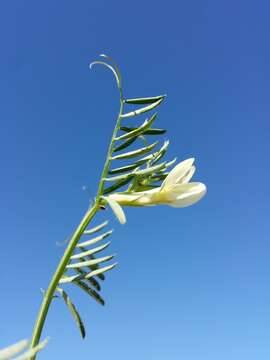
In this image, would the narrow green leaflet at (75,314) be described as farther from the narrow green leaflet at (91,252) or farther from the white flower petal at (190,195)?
the white flower petal at (190,195)

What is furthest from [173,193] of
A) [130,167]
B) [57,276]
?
[57,276]

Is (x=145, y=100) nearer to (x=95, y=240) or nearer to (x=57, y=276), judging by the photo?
(x=95, y=240)

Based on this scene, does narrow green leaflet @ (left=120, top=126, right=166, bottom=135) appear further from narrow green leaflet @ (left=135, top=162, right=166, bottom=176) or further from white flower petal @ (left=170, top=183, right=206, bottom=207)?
white flower petal @ (left=170, top=183, right=206, bottom=207)

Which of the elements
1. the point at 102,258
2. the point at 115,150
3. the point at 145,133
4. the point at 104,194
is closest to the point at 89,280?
the point at 102,258

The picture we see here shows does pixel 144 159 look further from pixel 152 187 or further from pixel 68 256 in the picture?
pixel 68 256

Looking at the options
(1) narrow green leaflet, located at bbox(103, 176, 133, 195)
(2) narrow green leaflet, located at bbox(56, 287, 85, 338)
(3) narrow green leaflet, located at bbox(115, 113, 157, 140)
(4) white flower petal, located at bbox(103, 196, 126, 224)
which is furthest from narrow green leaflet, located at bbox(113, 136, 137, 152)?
(2) narrow green leaflet, located at bbox(56, 287, 85, 338)

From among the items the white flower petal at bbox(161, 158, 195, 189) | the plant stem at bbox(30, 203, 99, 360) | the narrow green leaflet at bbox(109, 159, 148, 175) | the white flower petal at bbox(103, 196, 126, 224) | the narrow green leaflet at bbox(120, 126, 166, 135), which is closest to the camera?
the plant stem at bbox(30, 203, 99, 360)

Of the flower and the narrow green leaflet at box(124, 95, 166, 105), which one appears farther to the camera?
the narrow green leaflet at box(124, 95, 166, 105)
